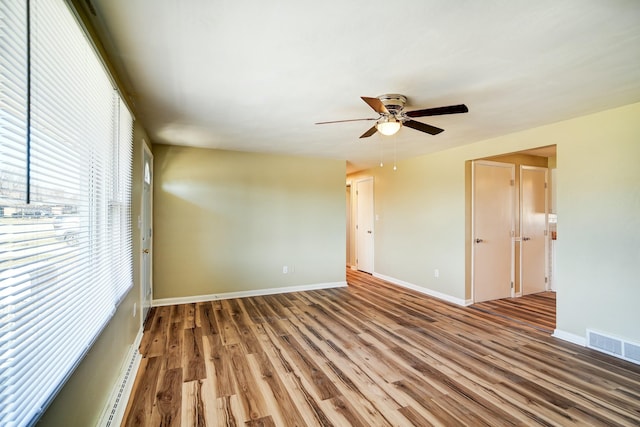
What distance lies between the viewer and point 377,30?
1674mm

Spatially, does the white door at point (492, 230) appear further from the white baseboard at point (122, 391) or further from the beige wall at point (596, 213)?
the white baseboard at point (122, 391)

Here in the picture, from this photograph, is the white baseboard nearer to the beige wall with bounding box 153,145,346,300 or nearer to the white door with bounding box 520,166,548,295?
the beige wall with bounding box 153,145,346,300

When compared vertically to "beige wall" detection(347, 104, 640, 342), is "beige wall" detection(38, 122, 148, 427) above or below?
below

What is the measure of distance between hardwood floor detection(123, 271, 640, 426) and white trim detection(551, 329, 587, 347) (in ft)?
0.39

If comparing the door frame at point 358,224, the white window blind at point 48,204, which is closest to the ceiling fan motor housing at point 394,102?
the white window blind at point 48,204

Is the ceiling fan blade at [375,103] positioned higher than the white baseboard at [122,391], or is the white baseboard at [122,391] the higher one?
the ceiling fan blade at [375,103]

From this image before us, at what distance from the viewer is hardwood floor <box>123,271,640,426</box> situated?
200cm

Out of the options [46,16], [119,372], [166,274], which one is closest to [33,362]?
[46,16]

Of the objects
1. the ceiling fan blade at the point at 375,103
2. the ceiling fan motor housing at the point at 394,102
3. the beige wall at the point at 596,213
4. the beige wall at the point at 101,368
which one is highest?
the ceiling fan motor housing at the point at 394,102

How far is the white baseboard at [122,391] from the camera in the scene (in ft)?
5.94

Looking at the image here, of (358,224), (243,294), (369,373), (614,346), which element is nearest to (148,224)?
(243,294)

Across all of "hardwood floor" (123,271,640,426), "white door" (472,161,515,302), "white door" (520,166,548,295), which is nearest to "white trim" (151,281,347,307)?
"hardwood floor" (123,271,640,426)

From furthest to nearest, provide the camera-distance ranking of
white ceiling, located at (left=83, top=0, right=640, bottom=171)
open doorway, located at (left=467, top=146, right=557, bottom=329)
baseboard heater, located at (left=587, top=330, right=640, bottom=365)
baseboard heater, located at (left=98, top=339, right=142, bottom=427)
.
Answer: open doorway, located at (left=467, top=146, right=557, bottom=329), baseboard heater, located at (left=587, top=330, right=640, bottom=365), baseboard heater, located at (left=98, top=339, right=142, bottom=427), white ceiling, located at (left=83, top=0, right=640, bottom=171)

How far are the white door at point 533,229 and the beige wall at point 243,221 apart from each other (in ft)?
9.83
